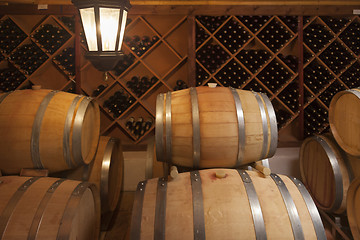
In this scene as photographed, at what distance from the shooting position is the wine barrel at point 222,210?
1505mm

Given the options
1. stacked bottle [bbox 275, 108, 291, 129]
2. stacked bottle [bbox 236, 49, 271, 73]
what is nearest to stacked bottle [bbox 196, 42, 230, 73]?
stacked bottle [bbox 236, 49, 271, 73]

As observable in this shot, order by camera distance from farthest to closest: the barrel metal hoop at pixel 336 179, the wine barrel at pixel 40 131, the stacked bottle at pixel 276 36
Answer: the stacked bottle at pixel 276 36, the barrel metal hoop at pixel 336 179, the wine barrel at pixel 40 131

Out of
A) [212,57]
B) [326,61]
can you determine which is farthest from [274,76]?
[212,57]

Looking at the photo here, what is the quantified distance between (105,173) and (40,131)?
2.40 ft

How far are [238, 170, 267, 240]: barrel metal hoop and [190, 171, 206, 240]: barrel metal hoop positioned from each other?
0.82 ft

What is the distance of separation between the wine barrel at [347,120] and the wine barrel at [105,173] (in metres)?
2.02

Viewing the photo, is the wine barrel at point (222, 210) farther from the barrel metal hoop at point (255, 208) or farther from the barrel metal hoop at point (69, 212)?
the barrel metal hoop at point (69, 212)

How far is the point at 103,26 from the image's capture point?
67.9 inches

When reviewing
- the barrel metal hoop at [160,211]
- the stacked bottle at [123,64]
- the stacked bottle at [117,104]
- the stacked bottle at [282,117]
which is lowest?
the barrel metal hoop at [160,211]

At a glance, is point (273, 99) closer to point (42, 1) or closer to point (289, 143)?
point (289, 143)

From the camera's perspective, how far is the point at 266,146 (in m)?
1.98

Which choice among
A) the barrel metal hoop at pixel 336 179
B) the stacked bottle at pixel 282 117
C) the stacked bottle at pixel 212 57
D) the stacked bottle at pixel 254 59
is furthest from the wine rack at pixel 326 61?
the barrel metal hoop at pixel 336 179

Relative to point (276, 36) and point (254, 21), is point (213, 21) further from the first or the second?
point (276, 36)

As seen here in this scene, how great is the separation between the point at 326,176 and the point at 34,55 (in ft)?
11.3
